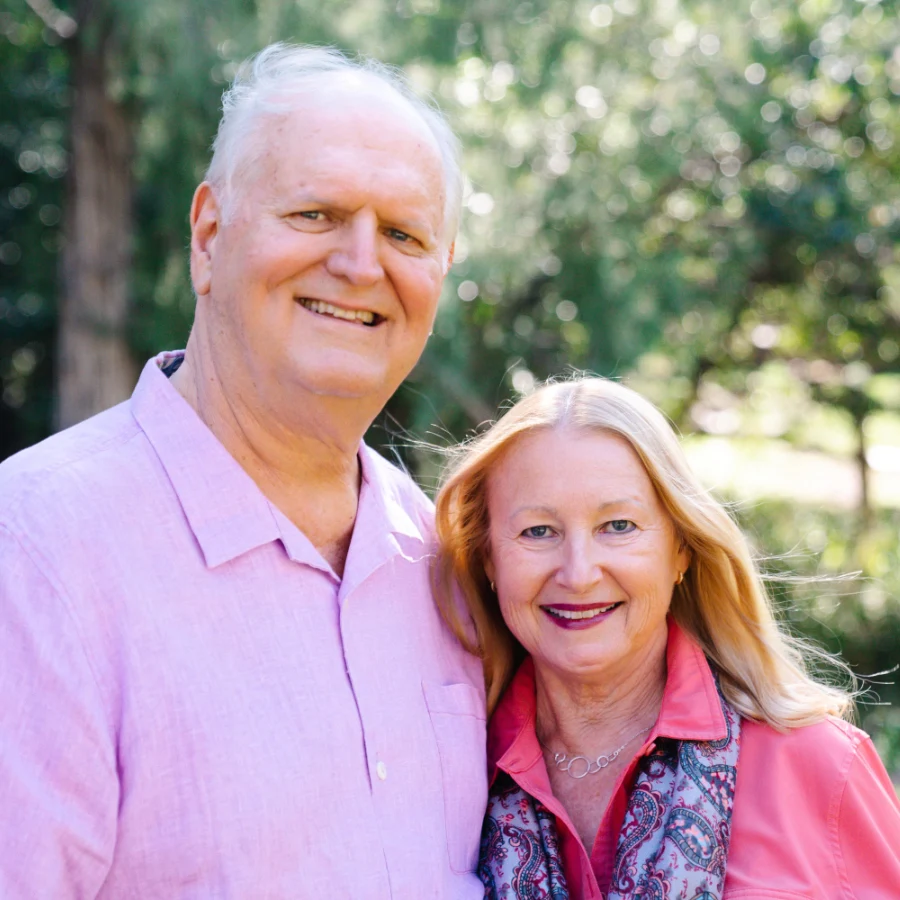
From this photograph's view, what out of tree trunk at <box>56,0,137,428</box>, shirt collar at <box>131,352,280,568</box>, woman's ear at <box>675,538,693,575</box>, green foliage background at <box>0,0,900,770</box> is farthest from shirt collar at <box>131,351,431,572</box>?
tree trunk at <box>56,0,137,428</box>

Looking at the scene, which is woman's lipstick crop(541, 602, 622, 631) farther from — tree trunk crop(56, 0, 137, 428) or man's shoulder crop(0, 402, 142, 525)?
tree trunk crop(56, 0, 137, 428)

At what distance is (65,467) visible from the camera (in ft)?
5.58

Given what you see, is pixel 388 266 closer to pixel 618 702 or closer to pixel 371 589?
pixel 371 589

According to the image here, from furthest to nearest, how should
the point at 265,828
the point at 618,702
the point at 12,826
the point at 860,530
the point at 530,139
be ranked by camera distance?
1. the point at 860,530
2. the point at 530,139
3. the point at 618,702
4. the point at 265,828
5. the point at 12,826

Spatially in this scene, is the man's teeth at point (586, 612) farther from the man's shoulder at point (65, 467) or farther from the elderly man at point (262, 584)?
the man's shoulder at point (65, 467)

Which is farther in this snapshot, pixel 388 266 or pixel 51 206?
pixel 51 206

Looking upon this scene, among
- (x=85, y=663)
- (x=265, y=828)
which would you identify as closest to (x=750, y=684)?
(x=265, y=828)

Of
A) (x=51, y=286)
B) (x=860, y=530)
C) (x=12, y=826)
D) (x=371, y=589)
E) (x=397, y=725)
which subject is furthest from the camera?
(x=860, y=530)

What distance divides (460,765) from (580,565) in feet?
1.41

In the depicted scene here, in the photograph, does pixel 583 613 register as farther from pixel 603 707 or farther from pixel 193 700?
pixel 193 700

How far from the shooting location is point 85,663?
1545 millimetres

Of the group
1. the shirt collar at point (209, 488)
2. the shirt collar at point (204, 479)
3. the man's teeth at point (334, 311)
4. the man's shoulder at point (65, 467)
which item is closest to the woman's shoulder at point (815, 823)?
the shirt collar at point (209, 488)

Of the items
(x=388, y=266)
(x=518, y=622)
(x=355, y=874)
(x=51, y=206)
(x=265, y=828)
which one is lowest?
(x=355, y=874)

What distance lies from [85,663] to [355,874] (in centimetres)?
54
